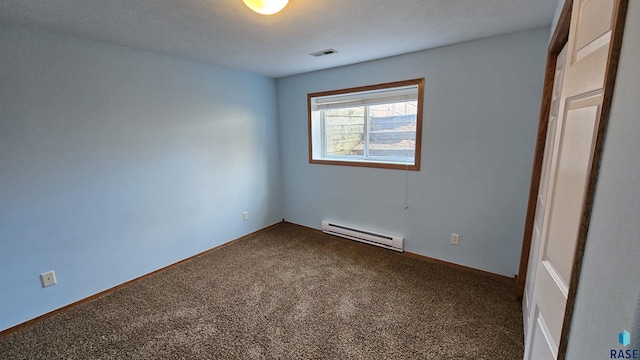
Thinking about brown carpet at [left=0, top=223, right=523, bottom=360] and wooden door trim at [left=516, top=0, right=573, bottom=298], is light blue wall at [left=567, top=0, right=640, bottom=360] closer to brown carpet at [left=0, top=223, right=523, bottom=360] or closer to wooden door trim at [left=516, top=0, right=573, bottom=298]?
brown carpet at [left=0, top=223, right=523, bottom=360]

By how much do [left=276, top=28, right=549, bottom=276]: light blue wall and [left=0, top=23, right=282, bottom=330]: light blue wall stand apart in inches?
61.3

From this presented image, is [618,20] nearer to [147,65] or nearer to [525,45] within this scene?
[525,45]

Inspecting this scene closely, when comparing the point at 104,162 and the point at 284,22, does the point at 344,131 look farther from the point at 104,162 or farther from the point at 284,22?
the point at 104,162

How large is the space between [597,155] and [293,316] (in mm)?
1952

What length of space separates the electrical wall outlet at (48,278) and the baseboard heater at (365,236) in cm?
264

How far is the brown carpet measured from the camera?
1.68 meters

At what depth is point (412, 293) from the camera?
7.35 ft

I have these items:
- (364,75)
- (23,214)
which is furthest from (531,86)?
(23,214)

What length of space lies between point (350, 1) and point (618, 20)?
1346mm

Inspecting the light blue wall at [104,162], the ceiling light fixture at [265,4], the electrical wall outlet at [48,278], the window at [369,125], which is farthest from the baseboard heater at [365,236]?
the electrical wall outlet at [48,278]

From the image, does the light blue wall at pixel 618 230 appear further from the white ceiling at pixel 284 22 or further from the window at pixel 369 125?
the window at pixel 369 125

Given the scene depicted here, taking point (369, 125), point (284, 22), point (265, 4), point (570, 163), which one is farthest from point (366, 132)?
point (570, 163)

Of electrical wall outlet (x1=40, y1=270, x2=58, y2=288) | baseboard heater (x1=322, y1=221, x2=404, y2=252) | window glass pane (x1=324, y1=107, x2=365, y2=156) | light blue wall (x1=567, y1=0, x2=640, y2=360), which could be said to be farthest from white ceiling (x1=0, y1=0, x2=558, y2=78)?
baseboard heater (x1=322, y1=221, x2=404, y2=252)

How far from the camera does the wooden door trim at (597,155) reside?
22.3 inches
